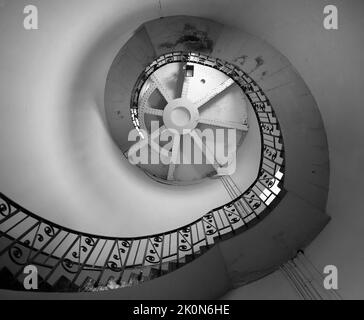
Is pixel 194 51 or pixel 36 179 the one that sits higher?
pixel 194 51

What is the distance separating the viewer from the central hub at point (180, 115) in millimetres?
10031

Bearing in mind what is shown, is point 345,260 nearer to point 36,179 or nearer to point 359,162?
point 359,162

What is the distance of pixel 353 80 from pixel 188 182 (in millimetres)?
6069

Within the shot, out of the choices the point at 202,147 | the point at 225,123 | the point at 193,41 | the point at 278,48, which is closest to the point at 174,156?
the point at 202,147

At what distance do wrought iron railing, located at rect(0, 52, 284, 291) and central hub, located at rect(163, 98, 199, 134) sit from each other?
1.94 meters

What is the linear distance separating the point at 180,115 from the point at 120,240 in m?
5.41

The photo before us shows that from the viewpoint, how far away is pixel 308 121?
17.3 ft

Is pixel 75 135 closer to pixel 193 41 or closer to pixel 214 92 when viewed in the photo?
pixel 193 41

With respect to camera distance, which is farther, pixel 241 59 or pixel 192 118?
pixel 192 118

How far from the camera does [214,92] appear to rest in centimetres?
994

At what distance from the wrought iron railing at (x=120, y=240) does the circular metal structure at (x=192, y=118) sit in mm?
1474

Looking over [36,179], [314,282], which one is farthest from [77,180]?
[314,282]

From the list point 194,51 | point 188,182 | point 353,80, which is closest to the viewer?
point 353,80

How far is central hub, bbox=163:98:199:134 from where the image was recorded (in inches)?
395
